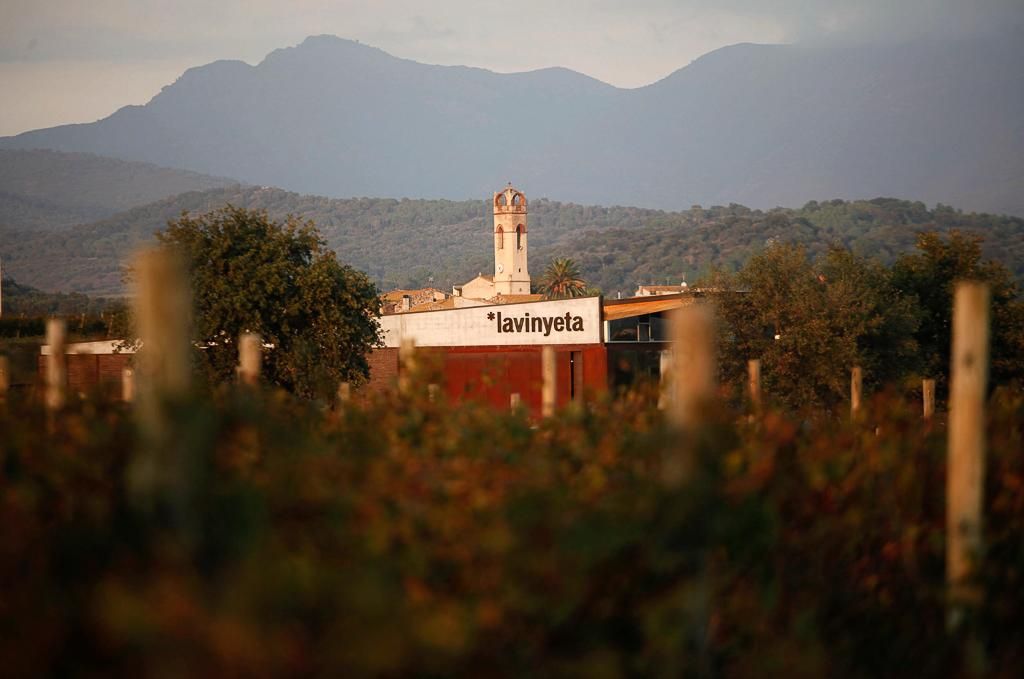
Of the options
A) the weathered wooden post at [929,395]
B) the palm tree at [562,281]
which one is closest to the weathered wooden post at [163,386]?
the weathered wooden post at [929,395]

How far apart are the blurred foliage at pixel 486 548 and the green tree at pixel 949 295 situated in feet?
125

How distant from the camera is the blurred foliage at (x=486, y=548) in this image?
3566 millimetres

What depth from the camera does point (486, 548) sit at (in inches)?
182

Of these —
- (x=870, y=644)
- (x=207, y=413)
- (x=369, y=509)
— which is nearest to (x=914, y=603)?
(x=870, y=644)

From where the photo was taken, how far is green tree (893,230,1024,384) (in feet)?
145

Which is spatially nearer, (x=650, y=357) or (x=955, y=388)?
(x=955, y=388)

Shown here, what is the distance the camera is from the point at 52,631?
3.70 m

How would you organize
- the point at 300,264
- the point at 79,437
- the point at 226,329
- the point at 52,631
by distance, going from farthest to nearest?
the point at 300,264 < the point at 226,329 < the point at 79,437 < the point at 52,631

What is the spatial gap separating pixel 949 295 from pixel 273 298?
26404 mm

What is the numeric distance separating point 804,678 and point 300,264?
103 feet

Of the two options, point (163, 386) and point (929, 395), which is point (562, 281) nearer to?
point (929, 395)

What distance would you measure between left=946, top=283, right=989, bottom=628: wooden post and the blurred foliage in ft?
0.71

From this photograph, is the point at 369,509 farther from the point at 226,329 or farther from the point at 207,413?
the point at 226,329

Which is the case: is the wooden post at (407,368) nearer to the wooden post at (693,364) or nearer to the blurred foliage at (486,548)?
the blurred foliage at (486,548)
